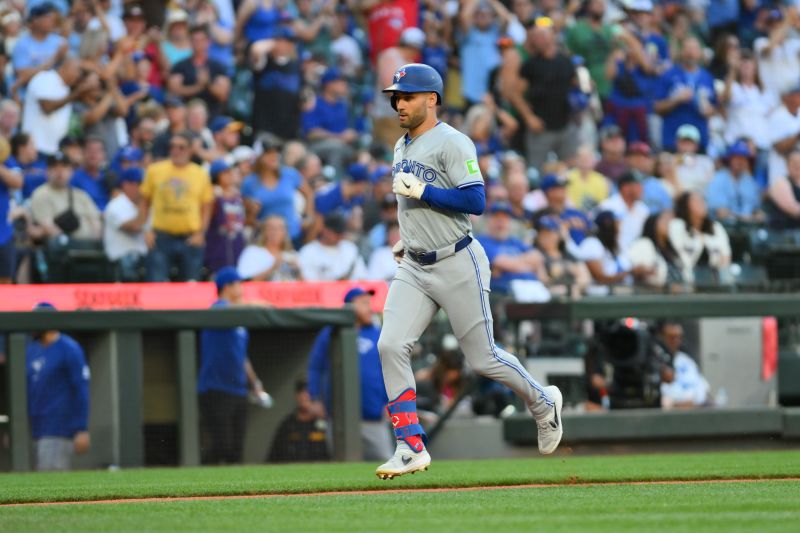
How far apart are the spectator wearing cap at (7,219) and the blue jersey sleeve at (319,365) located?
8.56 ft

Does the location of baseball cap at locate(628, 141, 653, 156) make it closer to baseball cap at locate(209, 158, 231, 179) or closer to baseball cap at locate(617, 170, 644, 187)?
baseball cap at locate(617, 170, 644, 187)

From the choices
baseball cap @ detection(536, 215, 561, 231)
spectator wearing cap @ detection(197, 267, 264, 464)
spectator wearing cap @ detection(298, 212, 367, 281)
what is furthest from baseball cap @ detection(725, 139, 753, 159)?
spectator wearing cap @ detection(197, 267, 264, 464)

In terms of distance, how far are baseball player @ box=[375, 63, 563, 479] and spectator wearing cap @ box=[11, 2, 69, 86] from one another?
7949mm

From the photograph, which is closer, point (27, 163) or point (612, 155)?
point (27, 163)

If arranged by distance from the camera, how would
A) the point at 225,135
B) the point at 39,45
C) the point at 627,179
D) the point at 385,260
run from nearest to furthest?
the point at 385,260, the point at 39,45, the point at 225,135, the point at 627,179

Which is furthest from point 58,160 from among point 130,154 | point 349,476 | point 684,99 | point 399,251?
point 684,99

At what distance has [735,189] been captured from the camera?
16312mm

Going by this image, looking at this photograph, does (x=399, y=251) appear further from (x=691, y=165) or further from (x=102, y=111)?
(x=691, y=165)

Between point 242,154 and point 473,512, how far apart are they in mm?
9188

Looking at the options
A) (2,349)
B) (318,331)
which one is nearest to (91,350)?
(2,349)

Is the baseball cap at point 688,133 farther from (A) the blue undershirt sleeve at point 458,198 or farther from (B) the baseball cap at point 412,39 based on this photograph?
(A) the blue undershirt sleeve at point 458,198

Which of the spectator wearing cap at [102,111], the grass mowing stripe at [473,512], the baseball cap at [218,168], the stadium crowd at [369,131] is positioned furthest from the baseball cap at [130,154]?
the grass mowing stripe at [473,512]

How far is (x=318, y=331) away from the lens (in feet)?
37.9

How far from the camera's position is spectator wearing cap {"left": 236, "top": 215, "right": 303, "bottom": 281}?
12.8 m
